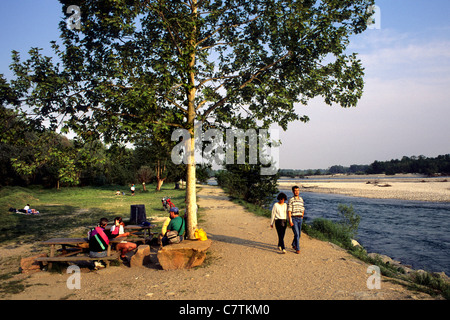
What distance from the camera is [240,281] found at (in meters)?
6.62

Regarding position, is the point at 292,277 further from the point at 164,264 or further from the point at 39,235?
the point at 39,235

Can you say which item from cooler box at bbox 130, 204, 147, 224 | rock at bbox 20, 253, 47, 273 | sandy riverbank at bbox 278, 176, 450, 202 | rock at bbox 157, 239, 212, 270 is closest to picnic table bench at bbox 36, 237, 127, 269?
rock at bbox 20, 253, 47, 273

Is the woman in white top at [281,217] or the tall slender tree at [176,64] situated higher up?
the tall slender tree at [176,64]

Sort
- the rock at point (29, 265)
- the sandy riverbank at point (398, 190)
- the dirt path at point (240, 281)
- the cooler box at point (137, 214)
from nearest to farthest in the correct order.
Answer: the dirt path at point (240, 281), the rock at point (29, 265), the cooler box at point (137, 214), the sandy riverbank at point (398, 190)

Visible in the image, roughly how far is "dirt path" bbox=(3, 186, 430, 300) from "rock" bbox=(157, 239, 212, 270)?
268 mm

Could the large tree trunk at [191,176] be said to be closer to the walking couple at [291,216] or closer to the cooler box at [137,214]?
the walking couple at [291,216]

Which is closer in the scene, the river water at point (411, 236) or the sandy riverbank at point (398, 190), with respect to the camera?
the river water at point (411, 236)

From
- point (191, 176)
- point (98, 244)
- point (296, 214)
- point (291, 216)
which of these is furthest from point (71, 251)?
point (296, 214)

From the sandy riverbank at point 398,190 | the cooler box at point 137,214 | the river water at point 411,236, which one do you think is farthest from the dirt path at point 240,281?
the sandy riverbank at point 398,190

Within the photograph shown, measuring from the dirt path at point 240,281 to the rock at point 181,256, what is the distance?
0.88 feet

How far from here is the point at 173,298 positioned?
570cm

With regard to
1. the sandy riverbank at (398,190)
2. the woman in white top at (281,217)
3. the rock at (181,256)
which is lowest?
the sandy riverbank at (398,190)

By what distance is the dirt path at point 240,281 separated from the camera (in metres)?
5.83

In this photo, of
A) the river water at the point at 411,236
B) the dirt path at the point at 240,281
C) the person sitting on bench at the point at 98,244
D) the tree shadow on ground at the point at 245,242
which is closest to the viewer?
the dirt path at the point at 240,281
